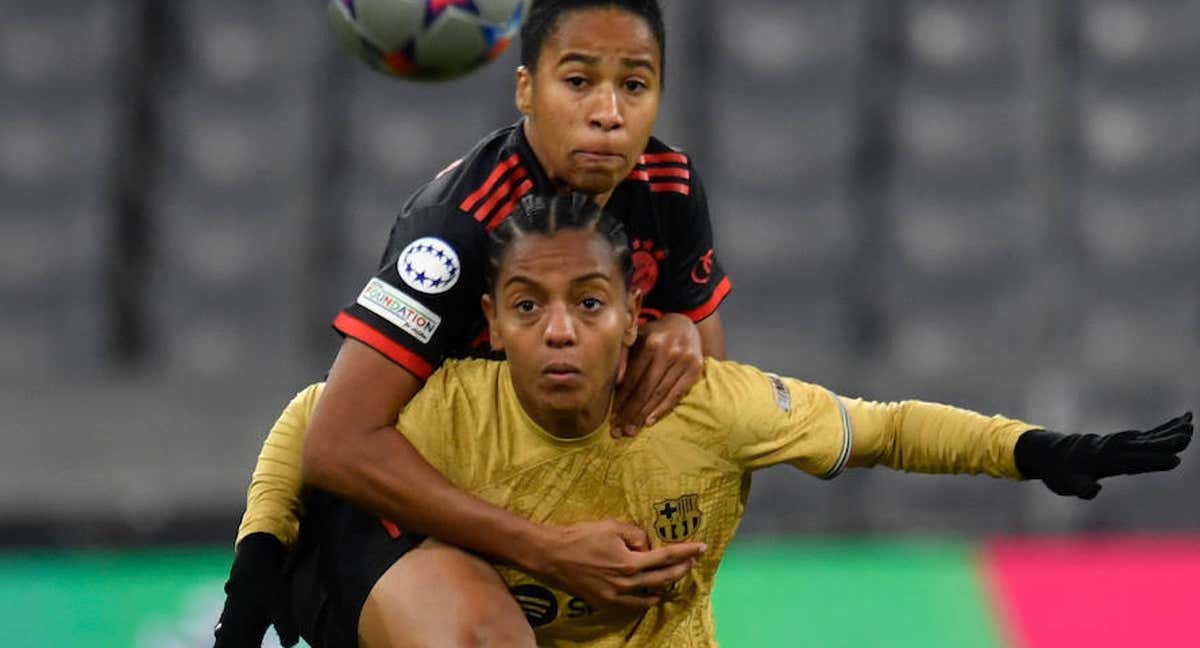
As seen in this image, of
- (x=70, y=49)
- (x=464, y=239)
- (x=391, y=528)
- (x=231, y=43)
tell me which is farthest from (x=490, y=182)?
(x=70, y=49)

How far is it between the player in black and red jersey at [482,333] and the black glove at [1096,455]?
627mm

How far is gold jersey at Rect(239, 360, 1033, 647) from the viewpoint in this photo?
3938 mm

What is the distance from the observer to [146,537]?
294 inches

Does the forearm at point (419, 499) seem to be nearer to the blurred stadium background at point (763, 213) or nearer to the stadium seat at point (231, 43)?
the blurred stadium background at point (763, 213)

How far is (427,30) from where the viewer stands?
14.4 ft

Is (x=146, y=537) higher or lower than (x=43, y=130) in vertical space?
lower

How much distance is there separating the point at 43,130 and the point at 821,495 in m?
3.10

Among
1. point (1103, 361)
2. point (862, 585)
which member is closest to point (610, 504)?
point (862, 585)

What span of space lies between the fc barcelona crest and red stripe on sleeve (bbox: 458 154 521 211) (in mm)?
616

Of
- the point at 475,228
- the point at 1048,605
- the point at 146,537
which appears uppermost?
the point at 1048,605

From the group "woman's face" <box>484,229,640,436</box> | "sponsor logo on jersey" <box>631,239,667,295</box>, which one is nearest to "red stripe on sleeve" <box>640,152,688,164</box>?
"sponsor logo on jersey" <box>631,239,667,295</box>

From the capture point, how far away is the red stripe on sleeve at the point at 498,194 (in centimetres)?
394

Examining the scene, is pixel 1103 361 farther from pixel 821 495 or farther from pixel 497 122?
pixel 497 122

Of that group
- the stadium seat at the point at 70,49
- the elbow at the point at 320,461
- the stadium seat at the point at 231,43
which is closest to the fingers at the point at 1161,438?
the elbow at the point at 320,461
